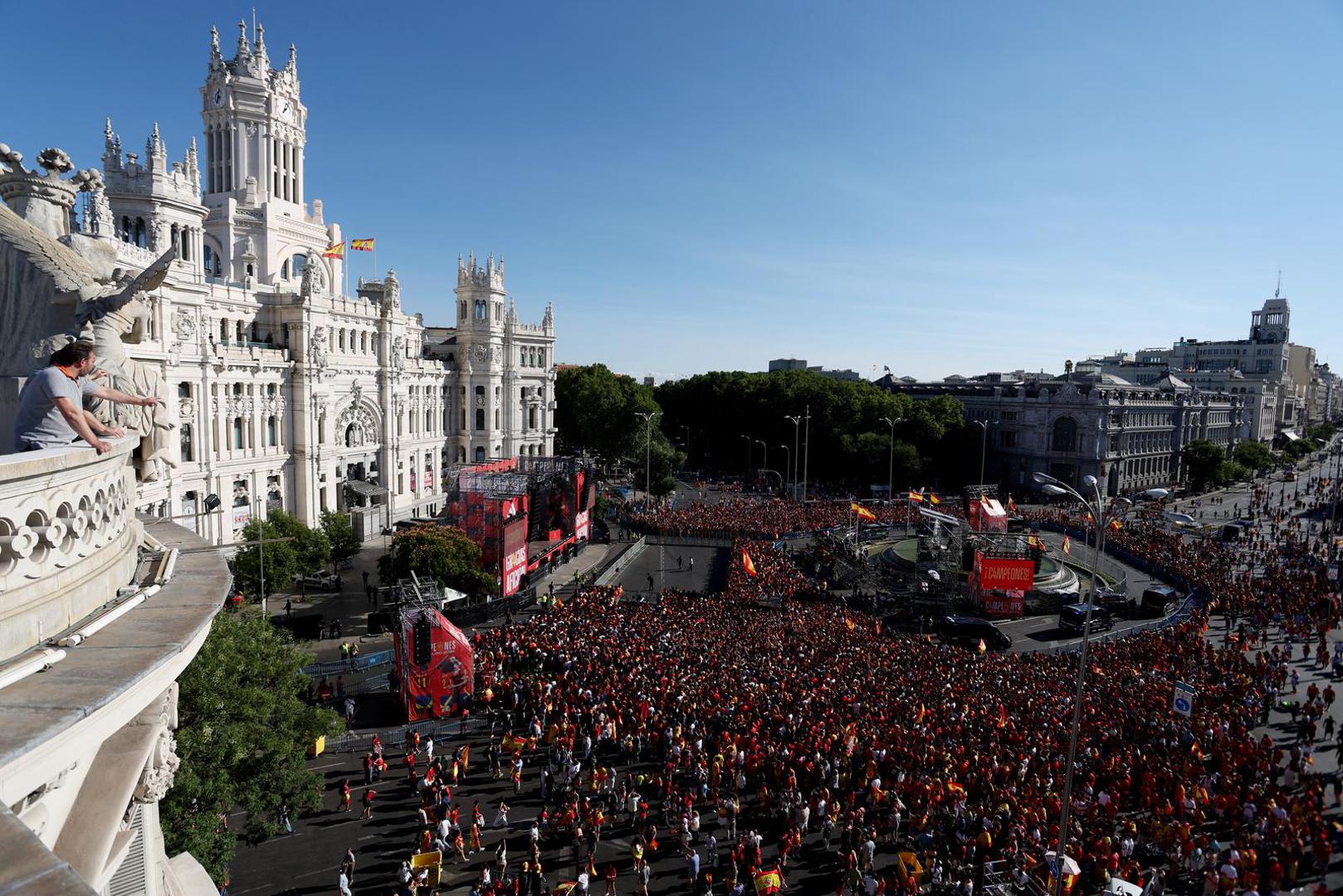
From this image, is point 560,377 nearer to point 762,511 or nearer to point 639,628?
point 762,511

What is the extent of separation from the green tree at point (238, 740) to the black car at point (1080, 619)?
2900 cm

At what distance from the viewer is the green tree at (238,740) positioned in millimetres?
13359

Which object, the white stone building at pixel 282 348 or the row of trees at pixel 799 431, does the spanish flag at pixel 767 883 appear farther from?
the row of trees at pixel 799 431

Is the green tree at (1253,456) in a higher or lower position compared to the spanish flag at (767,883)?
higher

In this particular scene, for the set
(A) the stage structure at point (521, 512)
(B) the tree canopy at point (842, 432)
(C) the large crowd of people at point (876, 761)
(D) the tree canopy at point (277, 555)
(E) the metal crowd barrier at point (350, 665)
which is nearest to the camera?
(C) the large crowd of people at point (876, 761)

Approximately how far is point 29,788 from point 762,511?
5230 centimetres

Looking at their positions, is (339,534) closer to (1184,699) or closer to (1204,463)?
(1184,699)

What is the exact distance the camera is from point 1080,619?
32531 millimetres

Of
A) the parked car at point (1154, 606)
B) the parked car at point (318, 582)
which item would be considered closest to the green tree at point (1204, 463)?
the parked car at point (1154, 606)

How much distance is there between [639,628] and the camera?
93.9 feet

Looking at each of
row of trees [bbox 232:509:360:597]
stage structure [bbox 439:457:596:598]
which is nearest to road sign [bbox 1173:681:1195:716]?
stage structure [bbox 439:457:596:598]

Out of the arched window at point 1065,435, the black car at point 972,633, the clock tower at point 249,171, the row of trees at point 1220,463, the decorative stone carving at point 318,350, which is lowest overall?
the black car at point 972,633

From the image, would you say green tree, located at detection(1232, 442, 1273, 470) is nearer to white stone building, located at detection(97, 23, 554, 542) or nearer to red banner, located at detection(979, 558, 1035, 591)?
red banner, located at detection(979, 558, 1035, 591)

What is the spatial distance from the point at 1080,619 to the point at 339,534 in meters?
34.7
